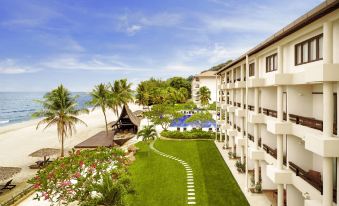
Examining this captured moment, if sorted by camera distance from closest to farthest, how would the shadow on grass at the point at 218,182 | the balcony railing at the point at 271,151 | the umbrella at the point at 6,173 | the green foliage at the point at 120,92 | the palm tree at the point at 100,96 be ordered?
the balcony railing at the point at 271,151 < the shadow on grass at the point at 218,182 < the umbrella at the point at 6,173 < the palm tree at the point at 100,96 < the green foliage at the point at 120,92

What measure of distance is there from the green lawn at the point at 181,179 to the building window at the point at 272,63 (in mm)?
9792

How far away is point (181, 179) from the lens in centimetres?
2381

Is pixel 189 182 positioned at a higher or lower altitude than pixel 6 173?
lower

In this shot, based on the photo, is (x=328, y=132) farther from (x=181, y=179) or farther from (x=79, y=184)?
(x=181, y=179)

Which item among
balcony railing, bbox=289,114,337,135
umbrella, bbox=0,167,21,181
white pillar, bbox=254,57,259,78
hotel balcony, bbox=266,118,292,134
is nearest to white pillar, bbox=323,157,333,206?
balcony railing, bbox=289,114,337,135

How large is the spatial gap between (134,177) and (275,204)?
502 inches

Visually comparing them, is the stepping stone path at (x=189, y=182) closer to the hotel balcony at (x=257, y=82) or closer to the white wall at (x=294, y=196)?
the white wall at (x=294, y=196)

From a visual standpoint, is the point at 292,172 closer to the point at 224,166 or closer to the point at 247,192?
the point at 247,192

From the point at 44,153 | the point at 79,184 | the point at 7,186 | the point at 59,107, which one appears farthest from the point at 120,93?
the point at 79,184

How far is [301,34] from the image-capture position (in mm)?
12617

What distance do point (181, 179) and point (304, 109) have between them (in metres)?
13.2

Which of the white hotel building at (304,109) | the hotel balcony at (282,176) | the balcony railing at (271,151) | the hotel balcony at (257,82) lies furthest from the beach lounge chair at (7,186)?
the hotel balcony at (257,82)

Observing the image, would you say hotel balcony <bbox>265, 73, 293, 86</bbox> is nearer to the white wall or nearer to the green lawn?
the white wall

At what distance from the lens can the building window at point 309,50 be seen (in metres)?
12.2
